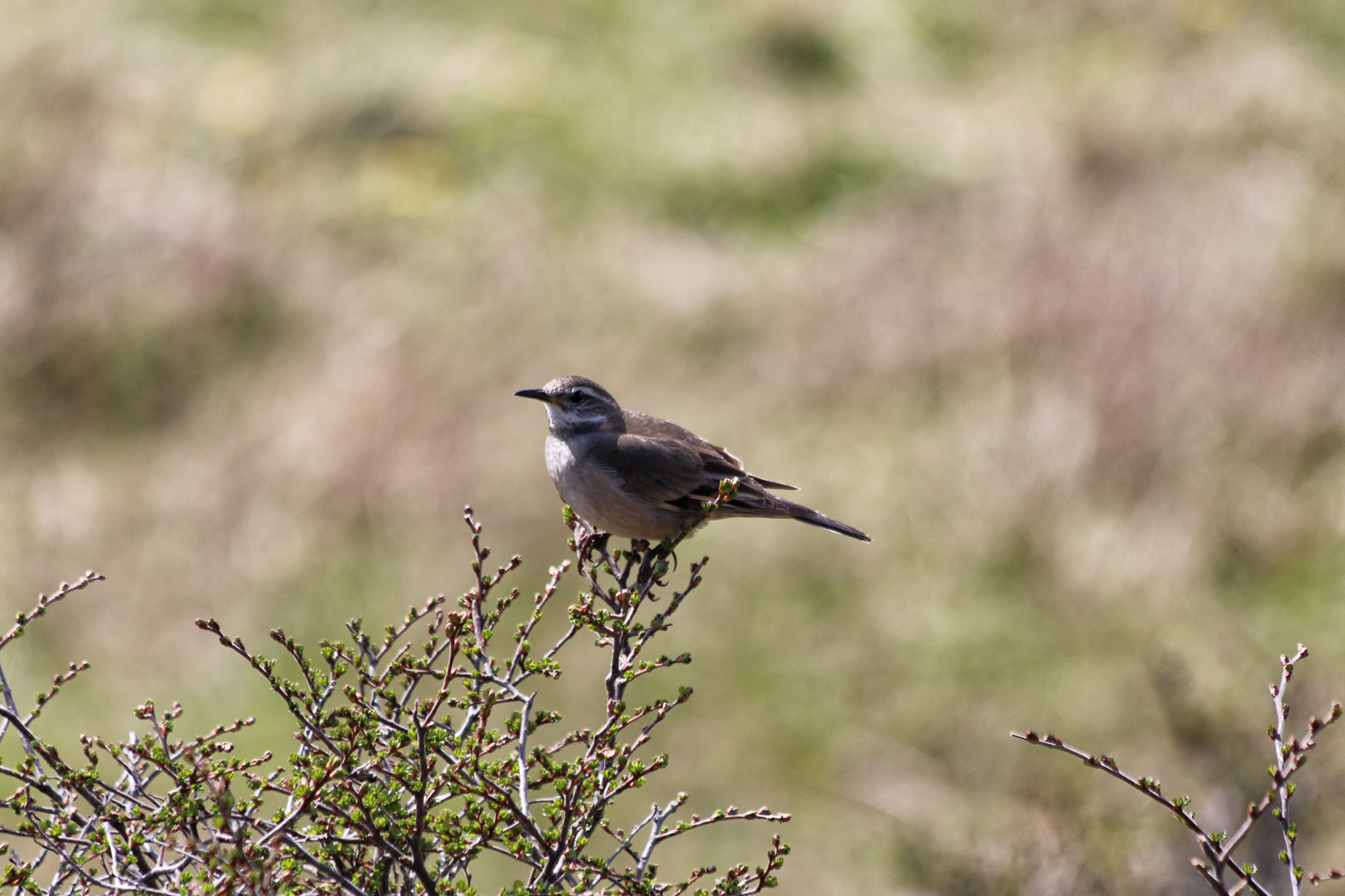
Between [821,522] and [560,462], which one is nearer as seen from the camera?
[821,522]

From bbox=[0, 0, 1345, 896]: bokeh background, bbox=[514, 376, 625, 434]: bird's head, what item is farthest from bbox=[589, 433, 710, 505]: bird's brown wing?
bbox=[0, 0, 1345, 896]: bokeh background

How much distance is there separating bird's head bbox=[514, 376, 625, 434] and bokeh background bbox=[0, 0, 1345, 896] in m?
2.83

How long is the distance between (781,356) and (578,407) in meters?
4.40

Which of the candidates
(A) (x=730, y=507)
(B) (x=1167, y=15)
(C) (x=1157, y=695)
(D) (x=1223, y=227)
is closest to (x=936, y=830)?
(C) (x=1157, y=695)

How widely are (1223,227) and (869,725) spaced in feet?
14.7

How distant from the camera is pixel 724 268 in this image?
34.6ft

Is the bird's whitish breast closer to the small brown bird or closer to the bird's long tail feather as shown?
the small brown bird

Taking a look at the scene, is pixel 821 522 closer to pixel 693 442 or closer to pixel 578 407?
pixel 693 442

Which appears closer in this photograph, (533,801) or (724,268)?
(533,801)

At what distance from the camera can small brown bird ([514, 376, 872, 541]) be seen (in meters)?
4.91

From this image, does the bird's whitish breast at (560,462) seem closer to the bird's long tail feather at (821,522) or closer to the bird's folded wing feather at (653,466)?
the bird's folded wing feather at (653,466)

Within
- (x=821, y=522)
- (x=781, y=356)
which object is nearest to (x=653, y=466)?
(x=821, y=522)

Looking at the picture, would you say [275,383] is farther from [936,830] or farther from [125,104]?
[936,830]

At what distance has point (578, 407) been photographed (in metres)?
5.51
